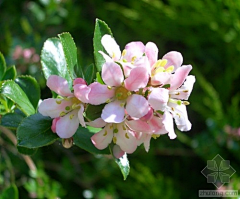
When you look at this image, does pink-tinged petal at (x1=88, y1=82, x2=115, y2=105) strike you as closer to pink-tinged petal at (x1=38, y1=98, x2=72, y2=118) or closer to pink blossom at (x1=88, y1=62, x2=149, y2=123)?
pink blossom at (x1=88, y1=62, x2=149, y2=123)

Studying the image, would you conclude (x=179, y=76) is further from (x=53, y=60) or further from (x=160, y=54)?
(x=160, y=54)

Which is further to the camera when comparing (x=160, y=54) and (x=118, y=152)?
(x=160, y=54)

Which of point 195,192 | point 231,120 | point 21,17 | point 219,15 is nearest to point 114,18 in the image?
point 21,17

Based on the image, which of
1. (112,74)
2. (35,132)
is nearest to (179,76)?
(112,74)

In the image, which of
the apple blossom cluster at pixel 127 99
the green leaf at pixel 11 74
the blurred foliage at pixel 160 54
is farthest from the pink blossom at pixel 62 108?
the blurred foliage at pixel 160 54

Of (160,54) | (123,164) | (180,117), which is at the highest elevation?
(180,117)

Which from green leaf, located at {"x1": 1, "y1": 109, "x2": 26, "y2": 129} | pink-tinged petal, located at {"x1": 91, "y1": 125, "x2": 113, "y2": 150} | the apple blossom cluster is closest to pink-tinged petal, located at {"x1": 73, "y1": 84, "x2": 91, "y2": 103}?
the apple blossom cluster
